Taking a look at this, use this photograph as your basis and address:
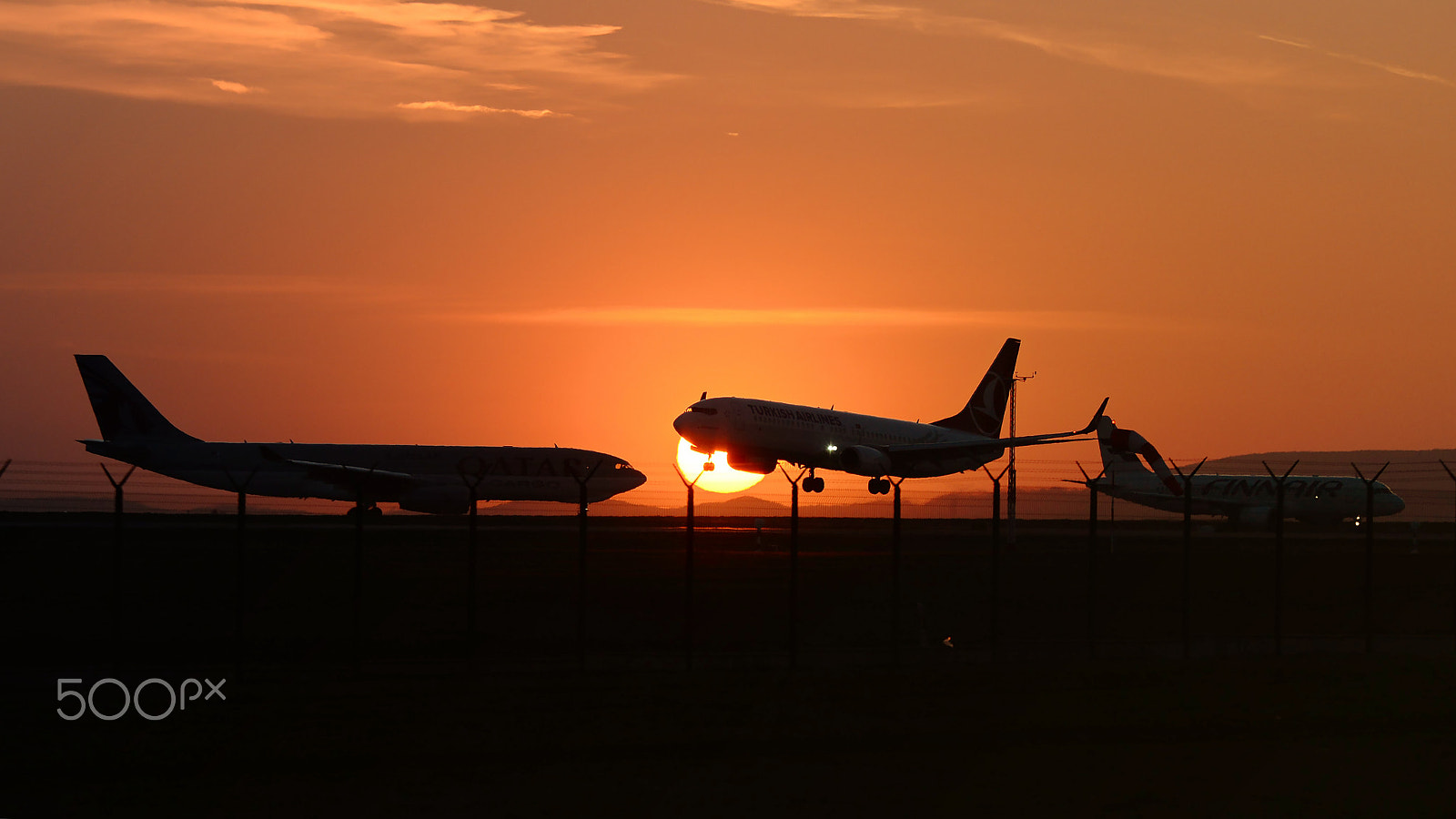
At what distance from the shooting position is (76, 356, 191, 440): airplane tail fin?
63.0 meters

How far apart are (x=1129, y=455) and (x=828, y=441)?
2149cm

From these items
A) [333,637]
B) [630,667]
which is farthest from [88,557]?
[630,667]

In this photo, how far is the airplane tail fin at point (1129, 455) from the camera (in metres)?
61.8

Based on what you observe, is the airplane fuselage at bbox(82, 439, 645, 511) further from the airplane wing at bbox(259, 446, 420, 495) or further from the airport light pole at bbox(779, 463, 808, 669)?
the airport light pole at bbox(779, 463, 808, 669)

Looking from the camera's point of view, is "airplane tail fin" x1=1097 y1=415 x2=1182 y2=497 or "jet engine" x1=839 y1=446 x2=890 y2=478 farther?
"airplane tail fin" x1=1097 y1=415 x2=1182 y2=497

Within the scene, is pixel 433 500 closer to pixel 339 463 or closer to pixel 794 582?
pixel 339 463

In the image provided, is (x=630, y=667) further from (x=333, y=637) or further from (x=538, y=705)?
(x=333, y=637)

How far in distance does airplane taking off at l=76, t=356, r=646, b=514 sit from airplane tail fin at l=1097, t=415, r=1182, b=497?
72.9 ft

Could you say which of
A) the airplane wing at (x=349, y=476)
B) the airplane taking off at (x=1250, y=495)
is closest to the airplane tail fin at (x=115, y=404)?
the airplane wing at (x=349, y=476)

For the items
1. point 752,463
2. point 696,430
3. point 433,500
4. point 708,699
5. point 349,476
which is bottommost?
point 708,699

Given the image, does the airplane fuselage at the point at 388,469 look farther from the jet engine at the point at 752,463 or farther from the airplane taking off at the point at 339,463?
the jet engine at the point at 752,463

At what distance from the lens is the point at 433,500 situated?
59.4 metres

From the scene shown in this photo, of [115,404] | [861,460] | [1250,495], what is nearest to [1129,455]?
[1250,495]

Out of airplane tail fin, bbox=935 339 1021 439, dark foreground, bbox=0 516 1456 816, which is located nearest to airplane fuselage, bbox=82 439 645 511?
airplane tail fin, bbox=935 339 1021 439
